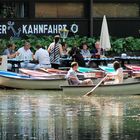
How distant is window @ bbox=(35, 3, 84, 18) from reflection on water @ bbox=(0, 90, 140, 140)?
1273 centimetres

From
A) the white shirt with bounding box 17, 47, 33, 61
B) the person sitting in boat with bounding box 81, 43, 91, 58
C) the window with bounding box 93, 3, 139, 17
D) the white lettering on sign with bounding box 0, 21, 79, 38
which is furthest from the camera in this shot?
the window with bounding box 93, 3, 139, 17

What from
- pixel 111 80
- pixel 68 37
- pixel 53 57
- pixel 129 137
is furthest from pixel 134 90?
pixel 68 37

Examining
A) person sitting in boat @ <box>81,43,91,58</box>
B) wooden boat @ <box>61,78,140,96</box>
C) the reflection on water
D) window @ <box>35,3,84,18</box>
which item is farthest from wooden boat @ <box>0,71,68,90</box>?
window @ <box>35,3,84,18</box>

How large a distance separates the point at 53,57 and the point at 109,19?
9318mm

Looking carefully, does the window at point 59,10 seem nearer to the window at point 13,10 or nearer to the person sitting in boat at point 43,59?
the window at point 13,10

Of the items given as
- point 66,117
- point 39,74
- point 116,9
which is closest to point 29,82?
point 39,74

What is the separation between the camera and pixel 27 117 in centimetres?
1767

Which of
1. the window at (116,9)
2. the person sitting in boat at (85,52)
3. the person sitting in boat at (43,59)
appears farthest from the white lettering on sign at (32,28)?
the person sitting in boat at (43,59)

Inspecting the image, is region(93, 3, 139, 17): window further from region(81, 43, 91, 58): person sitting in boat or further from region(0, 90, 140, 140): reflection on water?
region(0, 90, 140, 140): reflection on water

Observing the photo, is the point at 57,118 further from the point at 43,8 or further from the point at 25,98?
the point at 43,8

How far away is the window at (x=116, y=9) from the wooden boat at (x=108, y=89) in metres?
14.7

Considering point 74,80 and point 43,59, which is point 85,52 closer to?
point 43,59

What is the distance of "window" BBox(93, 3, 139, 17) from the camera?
Result: 38.0 m

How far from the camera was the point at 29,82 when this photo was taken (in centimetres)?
2592
